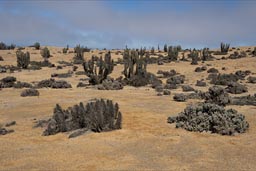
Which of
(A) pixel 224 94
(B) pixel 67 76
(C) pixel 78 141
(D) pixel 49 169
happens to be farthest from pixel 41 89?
(D) pixel 49 169

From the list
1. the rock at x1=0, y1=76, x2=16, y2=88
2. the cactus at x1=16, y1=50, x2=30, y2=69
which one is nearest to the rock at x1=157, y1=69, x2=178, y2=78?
the rock at x1=0, y1=76, x2=16, y2=88

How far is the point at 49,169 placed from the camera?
316 inches

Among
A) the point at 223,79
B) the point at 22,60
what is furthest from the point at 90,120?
the point at 22,60

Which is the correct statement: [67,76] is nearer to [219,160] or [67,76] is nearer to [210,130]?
[210,130]

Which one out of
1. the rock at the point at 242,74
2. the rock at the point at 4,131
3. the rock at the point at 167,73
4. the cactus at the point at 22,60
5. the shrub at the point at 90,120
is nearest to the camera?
the shrub at the point at 90,120

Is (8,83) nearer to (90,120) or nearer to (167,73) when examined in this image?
(167,73)

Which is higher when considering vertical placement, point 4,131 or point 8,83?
point 8,83

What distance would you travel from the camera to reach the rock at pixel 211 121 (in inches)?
439

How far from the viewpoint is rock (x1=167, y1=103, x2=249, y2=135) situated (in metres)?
11.1

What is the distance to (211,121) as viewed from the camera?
37.8 feet

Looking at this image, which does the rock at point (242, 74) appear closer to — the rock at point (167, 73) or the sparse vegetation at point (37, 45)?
the rock at point (167, 73)

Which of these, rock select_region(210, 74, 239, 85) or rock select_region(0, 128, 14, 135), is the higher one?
rock select_region(210, 74, 239, 85)

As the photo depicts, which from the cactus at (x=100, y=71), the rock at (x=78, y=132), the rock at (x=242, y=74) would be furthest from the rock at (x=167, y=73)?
the rock at (x=78, y=132)

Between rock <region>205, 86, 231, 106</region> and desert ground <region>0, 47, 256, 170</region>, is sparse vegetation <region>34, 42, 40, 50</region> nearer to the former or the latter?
desert ground <region>0, 47, 256, 170</region>
